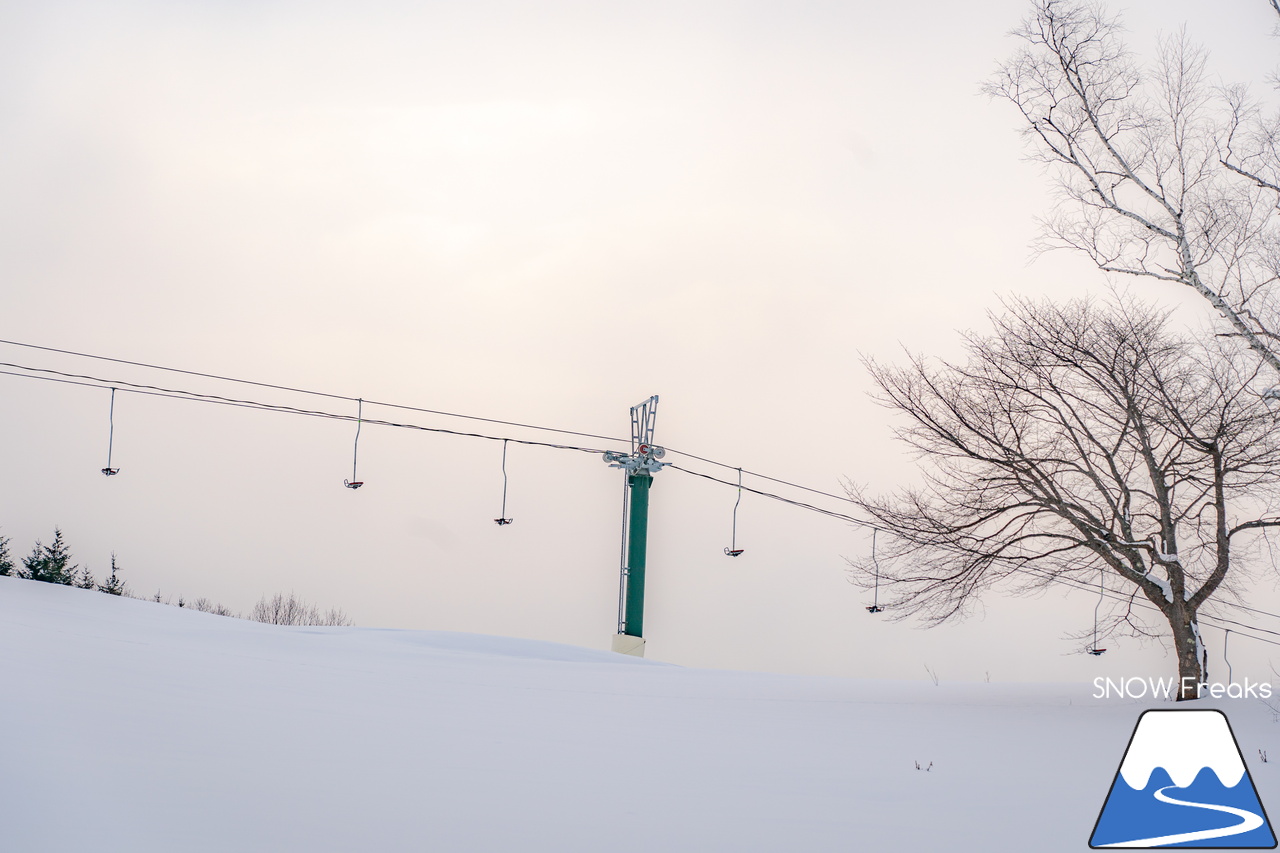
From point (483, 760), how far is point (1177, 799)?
4203mm

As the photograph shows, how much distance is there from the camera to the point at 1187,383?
13.2 meters

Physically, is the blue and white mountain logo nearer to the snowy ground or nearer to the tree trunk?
the snowy ground

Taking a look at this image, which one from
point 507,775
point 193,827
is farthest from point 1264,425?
point 193,827

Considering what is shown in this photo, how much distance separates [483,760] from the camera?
6449mm

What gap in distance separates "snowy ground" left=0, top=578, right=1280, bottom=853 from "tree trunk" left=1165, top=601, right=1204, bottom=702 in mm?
1507

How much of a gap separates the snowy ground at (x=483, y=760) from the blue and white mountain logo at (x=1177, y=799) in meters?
0.34

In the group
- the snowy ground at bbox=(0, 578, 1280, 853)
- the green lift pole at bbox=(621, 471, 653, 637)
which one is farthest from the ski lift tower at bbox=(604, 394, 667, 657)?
the snowy ground at bbox=(0, 578, 1280, 853)

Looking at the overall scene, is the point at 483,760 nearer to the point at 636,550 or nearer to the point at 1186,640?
the point at 1186,640

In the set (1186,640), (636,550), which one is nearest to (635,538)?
(636,550)

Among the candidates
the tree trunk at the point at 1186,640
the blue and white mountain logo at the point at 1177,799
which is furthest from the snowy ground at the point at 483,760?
the tree trunk at the point at 1186,640

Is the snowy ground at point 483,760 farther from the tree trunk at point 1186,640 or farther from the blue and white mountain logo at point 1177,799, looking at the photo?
the tree trunk at point 1186,640

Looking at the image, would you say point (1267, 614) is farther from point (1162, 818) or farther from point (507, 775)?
point (507, 775)

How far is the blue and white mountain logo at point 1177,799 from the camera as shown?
5648mm

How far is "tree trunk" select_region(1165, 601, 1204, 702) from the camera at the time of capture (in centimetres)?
1289
